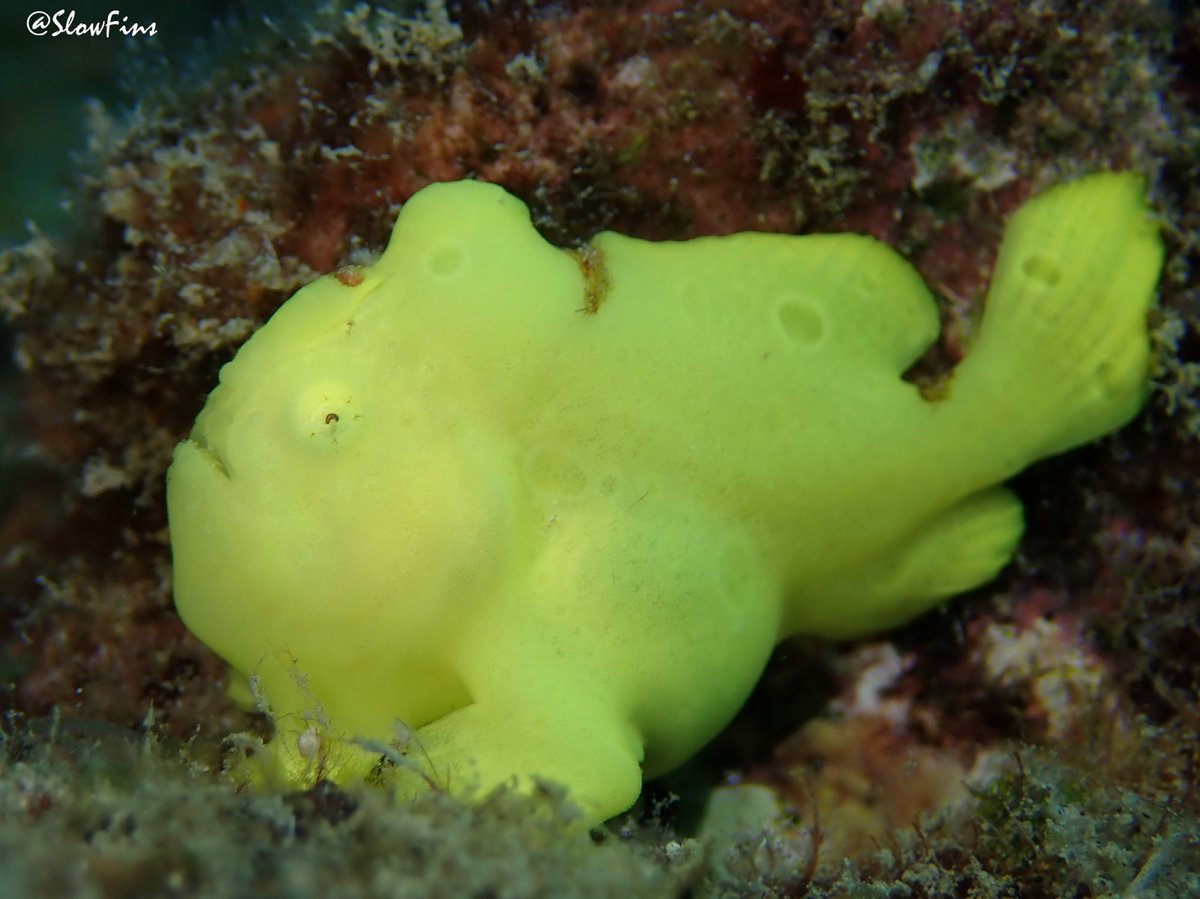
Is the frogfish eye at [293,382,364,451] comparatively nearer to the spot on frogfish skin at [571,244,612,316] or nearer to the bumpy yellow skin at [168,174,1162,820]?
the bumpy yellow skin at [168,174,1162,820]

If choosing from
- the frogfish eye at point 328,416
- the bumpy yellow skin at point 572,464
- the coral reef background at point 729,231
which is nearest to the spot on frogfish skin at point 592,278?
the bumpy yellow skin at point 572,464

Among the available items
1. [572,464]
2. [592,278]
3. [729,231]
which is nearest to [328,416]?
[572,464]

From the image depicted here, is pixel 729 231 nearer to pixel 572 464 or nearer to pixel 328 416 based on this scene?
pixel 572 464

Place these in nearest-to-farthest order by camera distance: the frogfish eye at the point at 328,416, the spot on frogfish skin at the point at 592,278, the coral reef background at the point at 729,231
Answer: the frogfish eye at the point at 328,416, the spot on frogfish skin at the point at 592,278, the coral reef background at the point at 729,231

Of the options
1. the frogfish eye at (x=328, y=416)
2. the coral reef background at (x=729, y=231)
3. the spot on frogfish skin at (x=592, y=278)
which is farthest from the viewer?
the coral reef background at (x=729, y=231)

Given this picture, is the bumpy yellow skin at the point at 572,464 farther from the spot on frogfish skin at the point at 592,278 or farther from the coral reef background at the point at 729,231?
the coral reef background at the point at 729,231

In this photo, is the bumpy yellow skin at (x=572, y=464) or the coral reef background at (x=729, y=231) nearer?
the bumpy yellow skin at (x=572, y=464)

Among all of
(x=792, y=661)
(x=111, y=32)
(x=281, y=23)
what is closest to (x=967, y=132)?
(x=792, y=661)

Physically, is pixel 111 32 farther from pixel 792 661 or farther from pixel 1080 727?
pixel 1080 727
